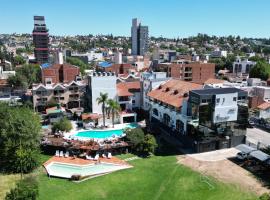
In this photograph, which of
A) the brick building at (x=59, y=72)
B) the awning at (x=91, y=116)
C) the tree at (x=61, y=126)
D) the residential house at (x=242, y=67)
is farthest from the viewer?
the residential house at (x=242, y=67)

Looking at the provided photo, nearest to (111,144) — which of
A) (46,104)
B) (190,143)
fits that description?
(190,143)

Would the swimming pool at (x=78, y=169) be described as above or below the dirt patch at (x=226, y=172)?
below

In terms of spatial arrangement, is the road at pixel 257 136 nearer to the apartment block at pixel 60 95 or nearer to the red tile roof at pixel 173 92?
the red tile roof at pixel 173 92

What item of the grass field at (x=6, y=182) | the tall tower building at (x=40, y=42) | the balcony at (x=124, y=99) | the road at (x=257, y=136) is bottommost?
the grass field at (x=6, y=182)

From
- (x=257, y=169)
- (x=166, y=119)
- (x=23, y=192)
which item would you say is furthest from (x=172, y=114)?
(x=23, y=192)

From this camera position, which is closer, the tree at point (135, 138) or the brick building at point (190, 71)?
the tree at point (135, 138)

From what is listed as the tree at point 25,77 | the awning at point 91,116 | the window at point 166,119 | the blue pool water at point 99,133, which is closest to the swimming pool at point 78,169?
the blue pool water at point 99,133
